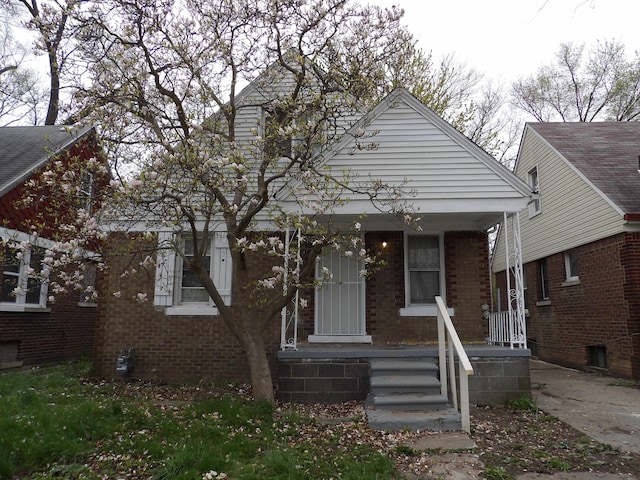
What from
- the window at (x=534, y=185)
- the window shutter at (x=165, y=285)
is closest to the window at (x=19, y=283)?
the window shutter at (x=165, y=285)

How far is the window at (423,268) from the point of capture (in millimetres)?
9727

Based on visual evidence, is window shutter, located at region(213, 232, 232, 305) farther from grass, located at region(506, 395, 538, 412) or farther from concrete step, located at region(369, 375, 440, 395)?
grass, located at region(506, 395, 538, 412)

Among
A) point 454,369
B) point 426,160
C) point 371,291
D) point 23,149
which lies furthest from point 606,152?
point 23,149

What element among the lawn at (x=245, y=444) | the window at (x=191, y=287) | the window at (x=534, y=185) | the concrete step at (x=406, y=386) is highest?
the window at (x=534, y=185)

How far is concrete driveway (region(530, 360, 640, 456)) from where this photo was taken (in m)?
5.95

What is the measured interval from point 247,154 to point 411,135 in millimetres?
3263

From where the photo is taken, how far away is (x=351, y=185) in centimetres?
844

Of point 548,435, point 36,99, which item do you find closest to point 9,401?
point 548,435

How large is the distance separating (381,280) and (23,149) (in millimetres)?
10411

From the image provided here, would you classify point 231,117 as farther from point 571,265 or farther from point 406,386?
point 571,265

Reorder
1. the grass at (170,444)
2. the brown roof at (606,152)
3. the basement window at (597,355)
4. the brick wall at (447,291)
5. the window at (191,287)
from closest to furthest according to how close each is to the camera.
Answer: the grass at (170,444), the brick wall at (447,291), the window at (191,287), the brown roof at (606,152), the basement window at (597,355)

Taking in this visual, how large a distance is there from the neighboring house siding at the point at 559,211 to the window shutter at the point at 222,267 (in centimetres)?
837

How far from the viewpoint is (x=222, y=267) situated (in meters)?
9.44

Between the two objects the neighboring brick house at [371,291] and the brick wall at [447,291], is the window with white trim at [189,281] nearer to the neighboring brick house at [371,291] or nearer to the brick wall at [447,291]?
the neighboring brick house at [371,291]
